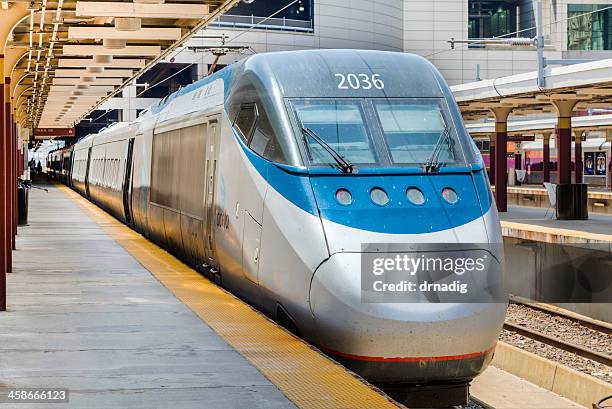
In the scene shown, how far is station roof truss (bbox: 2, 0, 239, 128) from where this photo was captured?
521 inches

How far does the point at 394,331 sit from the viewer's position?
313 inches

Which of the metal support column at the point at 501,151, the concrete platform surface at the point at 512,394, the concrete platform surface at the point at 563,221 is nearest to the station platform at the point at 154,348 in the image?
the concrete platform surface at the point at 512,394

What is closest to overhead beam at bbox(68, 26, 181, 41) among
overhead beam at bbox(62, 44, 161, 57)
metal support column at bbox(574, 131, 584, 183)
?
overhead beam at bbox(62, 44, 161, 57)

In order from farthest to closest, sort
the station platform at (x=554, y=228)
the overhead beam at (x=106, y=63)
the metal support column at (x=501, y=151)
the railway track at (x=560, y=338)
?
1. the metal support column at (x=501, y=151)
2. the station platform at (x=554, y=228)
3. the overhead beam at (x=106, y=63)
4. the railway track at (x=560, y=338)

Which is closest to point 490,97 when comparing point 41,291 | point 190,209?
point 190,209

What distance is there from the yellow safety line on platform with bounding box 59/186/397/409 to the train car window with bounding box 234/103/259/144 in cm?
166

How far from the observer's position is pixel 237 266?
10.2 metres

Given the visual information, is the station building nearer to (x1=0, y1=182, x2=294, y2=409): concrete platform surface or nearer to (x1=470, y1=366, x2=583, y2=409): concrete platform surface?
(x1=470, y1=366, x2=583, y2=409): concrete platform surface

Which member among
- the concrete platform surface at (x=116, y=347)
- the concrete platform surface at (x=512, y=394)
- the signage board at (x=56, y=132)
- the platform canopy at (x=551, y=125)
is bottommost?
the concrete platform surface at (x=512, y=394)

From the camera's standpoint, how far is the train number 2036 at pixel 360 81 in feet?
32.2

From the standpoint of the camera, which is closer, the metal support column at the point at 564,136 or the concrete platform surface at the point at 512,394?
the concrete platform surface at the point at 512,394

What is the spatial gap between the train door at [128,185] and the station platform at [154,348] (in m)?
7.00

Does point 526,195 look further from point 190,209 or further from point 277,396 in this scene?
point 277,396

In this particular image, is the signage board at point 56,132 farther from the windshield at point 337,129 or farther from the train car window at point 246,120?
the windshield at point 337,129
